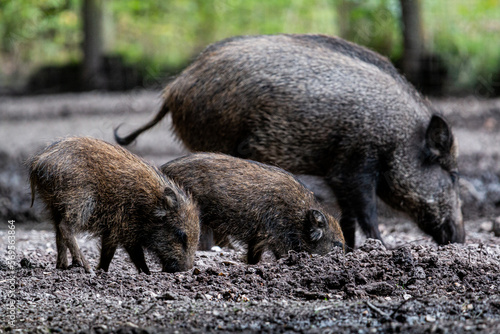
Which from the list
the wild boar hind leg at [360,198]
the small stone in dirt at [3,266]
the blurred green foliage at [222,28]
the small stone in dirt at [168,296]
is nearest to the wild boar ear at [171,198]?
the small stone in dirt at [168,296]

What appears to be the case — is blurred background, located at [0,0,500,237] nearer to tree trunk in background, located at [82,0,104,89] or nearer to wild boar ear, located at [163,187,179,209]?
tree trunk in background, located at [82,0,104,89]

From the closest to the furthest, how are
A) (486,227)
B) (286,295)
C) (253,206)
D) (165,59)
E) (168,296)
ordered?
(168,296), (286,295), (253,206), (486,227), (165,59)

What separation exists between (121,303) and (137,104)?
35.8 ft

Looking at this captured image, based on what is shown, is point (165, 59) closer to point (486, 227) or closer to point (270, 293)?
point (486, 227)

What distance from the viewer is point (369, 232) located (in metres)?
5.35

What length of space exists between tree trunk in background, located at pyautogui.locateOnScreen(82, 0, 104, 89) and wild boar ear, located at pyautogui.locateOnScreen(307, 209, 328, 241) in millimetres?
12402

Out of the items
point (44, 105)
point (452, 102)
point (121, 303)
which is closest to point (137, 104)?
point (44, 105)

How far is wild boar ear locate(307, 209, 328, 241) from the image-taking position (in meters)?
4.66

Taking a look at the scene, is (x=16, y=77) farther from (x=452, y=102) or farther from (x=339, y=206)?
(x=339, y=206)

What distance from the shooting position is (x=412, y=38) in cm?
1214

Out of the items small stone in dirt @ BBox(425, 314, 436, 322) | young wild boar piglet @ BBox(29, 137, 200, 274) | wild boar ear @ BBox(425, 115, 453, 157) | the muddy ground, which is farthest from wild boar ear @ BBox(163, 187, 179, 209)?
wild boar ear @ BBox(425, 115, 453, 157)

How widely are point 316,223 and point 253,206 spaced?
1.51ft

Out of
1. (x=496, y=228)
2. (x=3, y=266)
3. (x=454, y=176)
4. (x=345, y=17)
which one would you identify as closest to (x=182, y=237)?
(x=3, y=266)

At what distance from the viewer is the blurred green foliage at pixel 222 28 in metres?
13.5
